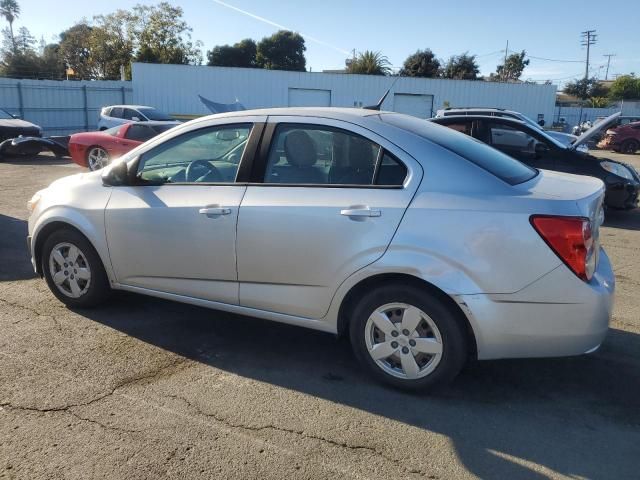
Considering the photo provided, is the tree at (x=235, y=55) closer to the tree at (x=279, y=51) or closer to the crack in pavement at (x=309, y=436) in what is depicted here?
the tree at (x=279, y=51)

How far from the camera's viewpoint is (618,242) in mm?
7801

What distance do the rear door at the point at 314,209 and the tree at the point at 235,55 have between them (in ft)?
222

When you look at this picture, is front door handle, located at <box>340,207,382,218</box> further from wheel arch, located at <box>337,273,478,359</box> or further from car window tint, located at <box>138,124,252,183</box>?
car window tint, located at <box>138,124,252,183</box>

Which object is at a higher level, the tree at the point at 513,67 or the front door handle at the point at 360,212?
the tree at the point at 513,67

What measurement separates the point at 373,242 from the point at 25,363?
248 centimetres

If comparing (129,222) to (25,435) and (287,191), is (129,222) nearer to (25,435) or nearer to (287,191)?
(287,191)

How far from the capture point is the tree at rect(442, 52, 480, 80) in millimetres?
64438

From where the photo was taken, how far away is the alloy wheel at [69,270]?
4551 millimetres

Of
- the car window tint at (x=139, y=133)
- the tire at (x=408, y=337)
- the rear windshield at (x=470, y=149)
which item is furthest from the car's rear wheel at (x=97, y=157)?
the tire at (x=408, y=337)

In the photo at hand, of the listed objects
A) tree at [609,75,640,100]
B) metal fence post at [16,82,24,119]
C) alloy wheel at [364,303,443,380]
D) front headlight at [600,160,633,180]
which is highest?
tree at [609,75,640,100]

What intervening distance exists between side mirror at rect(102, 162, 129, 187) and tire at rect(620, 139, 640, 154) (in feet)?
81.5

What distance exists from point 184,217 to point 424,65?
65.1m

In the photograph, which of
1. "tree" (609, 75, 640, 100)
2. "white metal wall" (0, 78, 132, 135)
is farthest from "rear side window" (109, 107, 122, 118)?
"tree" (609, 75, 640, 100)

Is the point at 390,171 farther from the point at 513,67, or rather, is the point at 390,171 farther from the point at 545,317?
the point at 513,67
